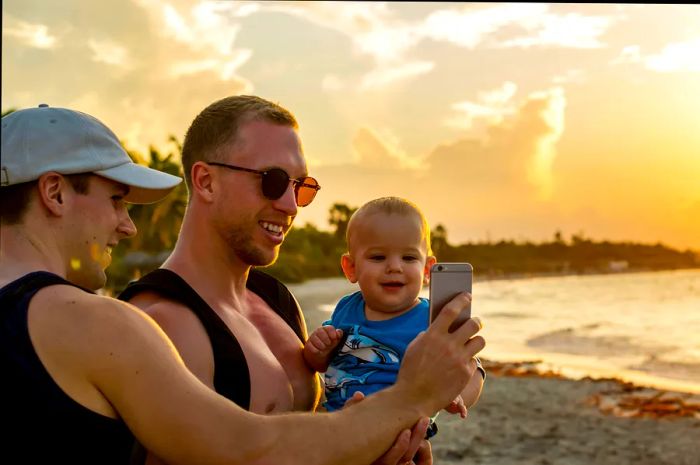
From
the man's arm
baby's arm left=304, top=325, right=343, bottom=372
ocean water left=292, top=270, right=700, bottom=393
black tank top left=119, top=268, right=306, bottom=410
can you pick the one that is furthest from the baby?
ocean water left=292, top=270, right=700, bottom=393

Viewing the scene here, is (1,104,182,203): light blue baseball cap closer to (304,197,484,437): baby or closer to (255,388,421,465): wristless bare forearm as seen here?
(255,388,421,465): wristless bare forearm

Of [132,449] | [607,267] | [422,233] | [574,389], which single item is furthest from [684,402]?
[607,267]

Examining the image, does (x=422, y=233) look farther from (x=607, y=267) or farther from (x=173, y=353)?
(x=607, y=267)

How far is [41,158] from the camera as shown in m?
2.62

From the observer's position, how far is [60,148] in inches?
104

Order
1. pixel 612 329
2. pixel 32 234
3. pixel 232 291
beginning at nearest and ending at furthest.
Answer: pixel 32 234, pixel 232 291, pixel 612 329

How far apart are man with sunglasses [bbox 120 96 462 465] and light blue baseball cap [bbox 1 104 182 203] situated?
0.54m

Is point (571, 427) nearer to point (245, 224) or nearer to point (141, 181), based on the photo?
point (245, 224)

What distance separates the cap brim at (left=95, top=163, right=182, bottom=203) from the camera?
2723 mm

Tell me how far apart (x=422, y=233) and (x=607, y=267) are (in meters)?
165

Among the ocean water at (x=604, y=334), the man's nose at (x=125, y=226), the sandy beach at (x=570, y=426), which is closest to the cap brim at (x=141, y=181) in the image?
the man's nose at (x=125, y=226)

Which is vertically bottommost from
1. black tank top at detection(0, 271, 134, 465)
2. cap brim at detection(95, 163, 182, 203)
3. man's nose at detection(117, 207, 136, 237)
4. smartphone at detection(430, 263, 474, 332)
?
black tank top at detection(0, 271, 134, 465)

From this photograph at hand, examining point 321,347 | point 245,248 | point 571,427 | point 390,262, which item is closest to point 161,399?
point 245,248

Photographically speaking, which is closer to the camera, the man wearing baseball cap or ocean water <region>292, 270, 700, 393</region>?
the man wearing baseball cap
